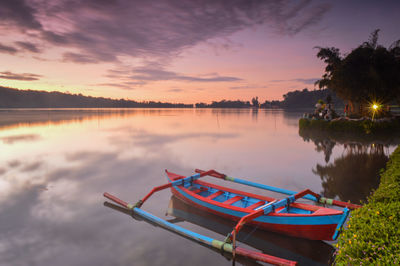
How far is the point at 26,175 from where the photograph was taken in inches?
711

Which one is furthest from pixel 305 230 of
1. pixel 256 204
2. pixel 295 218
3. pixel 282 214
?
pixel 256 204

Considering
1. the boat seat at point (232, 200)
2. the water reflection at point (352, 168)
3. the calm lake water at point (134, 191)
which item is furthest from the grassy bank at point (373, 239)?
the water reflection at point (352, 168)

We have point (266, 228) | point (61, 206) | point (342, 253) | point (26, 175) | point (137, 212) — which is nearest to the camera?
point (342, 253)

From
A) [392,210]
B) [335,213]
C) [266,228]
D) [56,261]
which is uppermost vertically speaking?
[392,210]

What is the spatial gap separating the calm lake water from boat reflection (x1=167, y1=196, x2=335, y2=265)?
0.04 m

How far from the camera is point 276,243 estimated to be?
355 inches

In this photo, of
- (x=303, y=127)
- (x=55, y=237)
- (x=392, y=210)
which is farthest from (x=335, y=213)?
(x=303, y=127)

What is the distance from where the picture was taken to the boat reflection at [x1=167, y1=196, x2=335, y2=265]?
324 inches

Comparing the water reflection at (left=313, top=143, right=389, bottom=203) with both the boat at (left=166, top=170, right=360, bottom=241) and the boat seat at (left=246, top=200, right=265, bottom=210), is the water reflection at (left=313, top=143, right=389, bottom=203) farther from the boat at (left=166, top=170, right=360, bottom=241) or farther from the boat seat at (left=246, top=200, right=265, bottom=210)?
the boat seat at (left=246, top=200, right=265, bottom=210)

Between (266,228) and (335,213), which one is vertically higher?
(335,213)

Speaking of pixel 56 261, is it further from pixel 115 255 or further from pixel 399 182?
pixel 399 182

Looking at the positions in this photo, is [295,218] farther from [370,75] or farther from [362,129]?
[370,75]

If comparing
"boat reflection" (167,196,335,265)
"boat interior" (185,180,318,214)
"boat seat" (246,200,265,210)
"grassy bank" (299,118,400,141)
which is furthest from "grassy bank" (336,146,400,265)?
"grassy bank" (299,118,400,141)

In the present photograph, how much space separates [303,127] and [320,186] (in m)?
30.3
